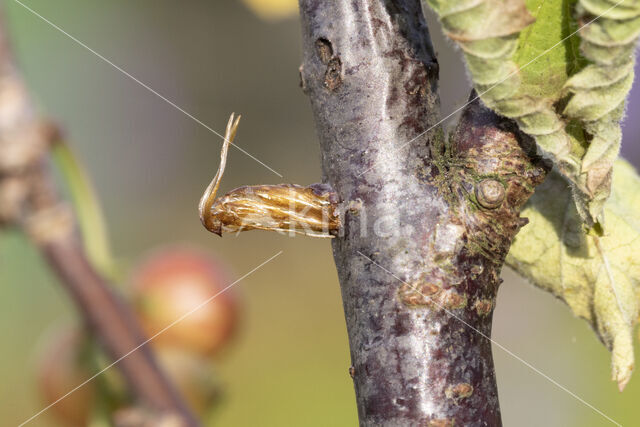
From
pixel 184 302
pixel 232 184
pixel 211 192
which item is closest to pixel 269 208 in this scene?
pixel 211 192

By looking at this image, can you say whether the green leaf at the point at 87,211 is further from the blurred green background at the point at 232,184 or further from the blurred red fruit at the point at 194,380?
the blurred green background at the point at 232,184

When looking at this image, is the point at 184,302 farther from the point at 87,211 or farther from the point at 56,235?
the point at 56,235

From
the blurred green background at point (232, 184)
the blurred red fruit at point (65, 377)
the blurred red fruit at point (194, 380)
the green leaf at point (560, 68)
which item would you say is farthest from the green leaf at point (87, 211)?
the blurred green background at point (232, 184)

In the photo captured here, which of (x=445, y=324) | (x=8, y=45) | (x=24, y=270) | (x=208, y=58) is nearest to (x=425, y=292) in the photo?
(x=445, y=324)

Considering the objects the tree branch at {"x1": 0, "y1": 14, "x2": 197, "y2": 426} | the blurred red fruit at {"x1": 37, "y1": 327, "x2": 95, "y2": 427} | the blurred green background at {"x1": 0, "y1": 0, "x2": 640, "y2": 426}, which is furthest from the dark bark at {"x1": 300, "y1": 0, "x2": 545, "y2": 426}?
the blurred green background at {"x1": 0, "y1": 0, "x2": 640, "y2": 426}

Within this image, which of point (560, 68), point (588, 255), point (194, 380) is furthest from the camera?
point (194, 380)

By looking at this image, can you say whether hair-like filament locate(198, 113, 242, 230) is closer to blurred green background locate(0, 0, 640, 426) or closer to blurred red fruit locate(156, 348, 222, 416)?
blurred red fruit locate(156, 348, 222, 416)

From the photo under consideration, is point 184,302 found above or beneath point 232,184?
beneath
